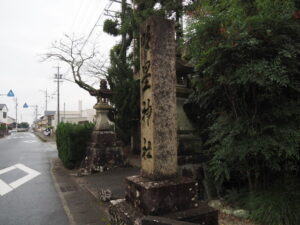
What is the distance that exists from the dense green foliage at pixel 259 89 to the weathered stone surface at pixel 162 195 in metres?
1.29

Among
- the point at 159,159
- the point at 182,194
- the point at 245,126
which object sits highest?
the point at 245,126

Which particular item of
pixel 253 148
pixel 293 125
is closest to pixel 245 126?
pixel 253 148

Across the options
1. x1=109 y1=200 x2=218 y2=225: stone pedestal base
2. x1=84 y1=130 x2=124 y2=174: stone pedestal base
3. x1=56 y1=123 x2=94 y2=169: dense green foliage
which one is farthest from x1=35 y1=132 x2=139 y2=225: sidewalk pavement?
x1=109 y1=200 x2=218 y2=225: stone pedestal base

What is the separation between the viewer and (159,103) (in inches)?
118

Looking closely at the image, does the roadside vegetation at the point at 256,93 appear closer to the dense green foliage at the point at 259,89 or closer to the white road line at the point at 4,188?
the dense green foliage at the point at 259,89

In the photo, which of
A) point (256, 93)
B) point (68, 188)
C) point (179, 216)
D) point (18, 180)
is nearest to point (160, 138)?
point (179, 216)

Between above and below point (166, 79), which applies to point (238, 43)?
above

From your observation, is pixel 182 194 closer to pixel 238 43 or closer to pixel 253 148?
pixel 253 148

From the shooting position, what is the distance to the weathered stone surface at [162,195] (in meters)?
2.75

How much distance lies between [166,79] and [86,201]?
408 cm

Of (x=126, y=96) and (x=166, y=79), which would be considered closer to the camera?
(x=166, y=79)

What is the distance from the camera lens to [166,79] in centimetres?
305

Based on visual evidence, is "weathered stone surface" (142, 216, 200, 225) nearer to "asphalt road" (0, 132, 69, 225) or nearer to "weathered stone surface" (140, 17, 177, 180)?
"weathered stone surface" (140, 17, 177, 180)

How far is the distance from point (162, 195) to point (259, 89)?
8.66ft
